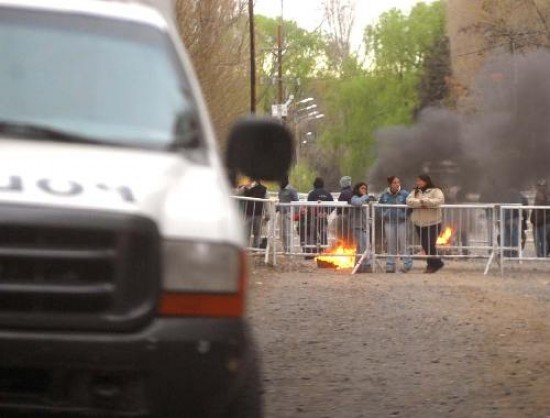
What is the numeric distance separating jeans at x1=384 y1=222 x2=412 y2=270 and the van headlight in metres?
16.3

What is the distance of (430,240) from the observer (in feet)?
69.1

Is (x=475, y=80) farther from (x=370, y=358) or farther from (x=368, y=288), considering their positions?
(x=370, y=358)

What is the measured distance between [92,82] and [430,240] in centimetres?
1579

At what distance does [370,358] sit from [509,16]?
37790 millimetres

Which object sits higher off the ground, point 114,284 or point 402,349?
point 114,284

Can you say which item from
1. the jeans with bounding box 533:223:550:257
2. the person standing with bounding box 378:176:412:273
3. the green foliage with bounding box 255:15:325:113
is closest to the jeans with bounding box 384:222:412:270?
the person standing with bounding box 378:176:412:273

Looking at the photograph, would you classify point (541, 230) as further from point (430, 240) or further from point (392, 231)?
point (392, 231)

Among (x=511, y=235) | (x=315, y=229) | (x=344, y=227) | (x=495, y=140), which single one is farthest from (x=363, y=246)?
(x=495, y=140)

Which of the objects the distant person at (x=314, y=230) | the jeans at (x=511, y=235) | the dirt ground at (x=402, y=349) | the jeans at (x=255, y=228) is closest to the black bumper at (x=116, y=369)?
the dirt ground at (x=402, y=349)

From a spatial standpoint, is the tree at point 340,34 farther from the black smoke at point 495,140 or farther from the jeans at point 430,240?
the jeans at point 430,240

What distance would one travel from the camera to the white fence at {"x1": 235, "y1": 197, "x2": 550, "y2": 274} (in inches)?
829

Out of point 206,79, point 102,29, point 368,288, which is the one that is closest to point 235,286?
point 102,29

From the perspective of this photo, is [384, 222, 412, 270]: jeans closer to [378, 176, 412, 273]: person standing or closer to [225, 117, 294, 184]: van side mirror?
[378, 176, 412, 273]: person standing

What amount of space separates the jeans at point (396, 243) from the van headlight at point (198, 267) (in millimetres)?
16293
